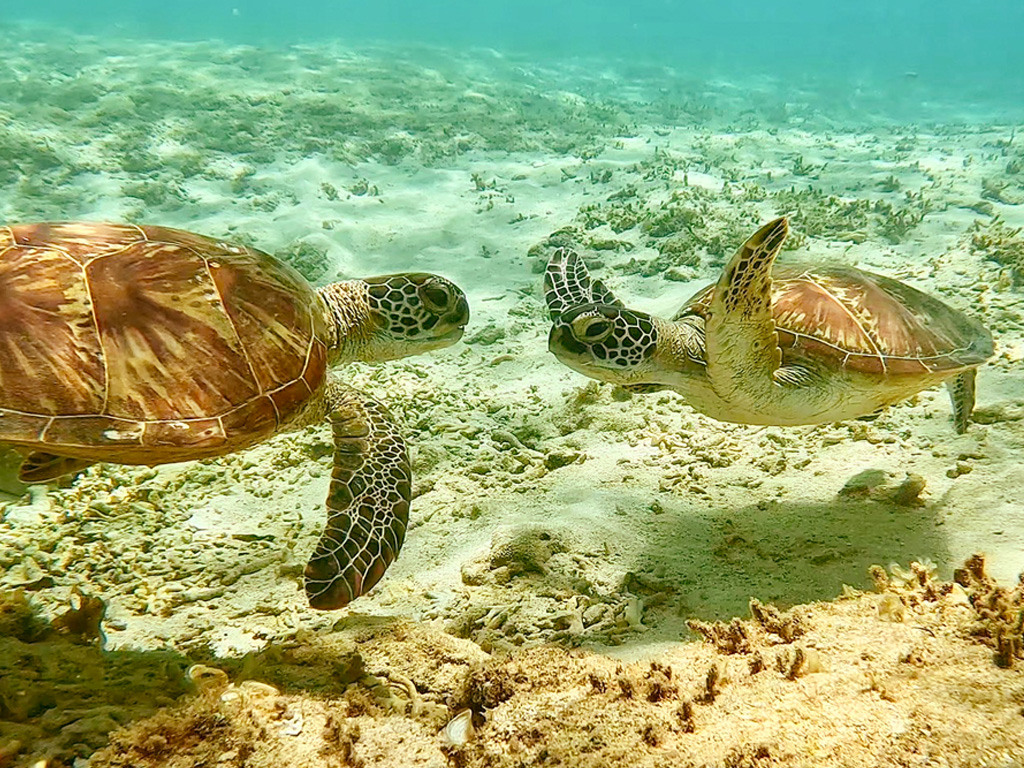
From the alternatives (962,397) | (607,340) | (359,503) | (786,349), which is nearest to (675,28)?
(962,397)

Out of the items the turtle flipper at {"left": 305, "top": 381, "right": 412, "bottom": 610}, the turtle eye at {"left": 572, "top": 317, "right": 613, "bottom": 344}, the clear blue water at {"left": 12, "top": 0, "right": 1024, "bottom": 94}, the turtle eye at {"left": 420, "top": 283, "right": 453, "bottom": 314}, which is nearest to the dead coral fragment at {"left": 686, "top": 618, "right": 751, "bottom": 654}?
the turtle flipper at {"left": 305, "top": 381, "right": 412, "bottom": 610}

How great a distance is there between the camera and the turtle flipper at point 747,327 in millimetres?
2727

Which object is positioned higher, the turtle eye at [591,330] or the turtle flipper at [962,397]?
the turtle eye at [591,330]

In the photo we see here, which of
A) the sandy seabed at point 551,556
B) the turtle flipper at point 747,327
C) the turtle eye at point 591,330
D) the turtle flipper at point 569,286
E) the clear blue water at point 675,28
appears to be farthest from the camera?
the clear blue water at point 675,28

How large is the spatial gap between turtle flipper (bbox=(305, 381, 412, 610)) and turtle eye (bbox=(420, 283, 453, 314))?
0.69m

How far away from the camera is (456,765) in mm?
1575

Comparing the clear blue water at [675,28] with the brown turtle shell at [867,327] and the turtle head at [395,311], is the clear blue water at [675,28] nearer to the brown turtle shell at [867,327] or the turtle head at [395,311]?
the turtle head at [395,311]

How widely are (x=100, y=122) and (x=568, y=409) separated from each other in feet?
40.2

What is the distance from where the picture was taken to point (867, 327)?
3.36m

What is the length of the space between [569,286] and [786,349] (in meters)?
1.48

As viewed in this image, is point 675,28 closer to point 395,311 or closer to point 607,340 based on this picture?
point 395,311

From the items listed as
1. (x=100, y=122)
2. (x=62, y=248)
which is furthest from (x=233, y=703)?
(x=100, y=122)

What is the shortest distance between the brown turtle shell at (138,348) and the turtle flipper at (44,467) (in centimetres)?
19

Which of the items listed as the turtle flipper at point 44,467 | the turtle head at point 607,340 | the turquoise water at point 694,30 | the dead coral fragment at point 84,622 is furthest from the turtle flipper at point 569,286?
the turquoise water at point 694,30
